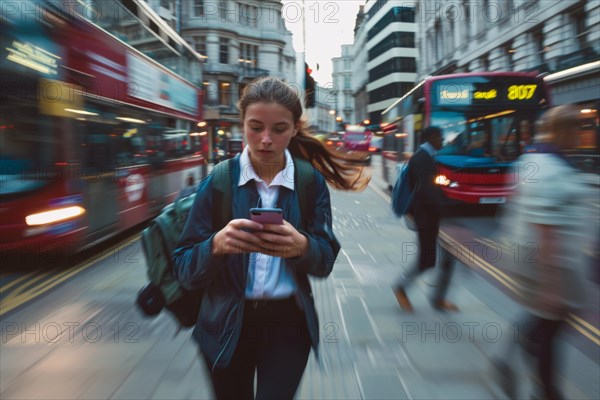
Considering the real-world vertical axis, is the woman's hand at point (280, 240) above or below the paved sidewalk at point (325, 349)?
above

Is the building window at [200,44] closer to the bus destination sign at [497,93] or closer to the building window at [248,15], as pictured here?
the building window at [248,15]

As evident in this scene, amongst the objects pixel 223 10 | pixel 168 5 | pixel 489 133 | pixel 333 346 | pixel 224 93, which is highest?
pixel 223 10

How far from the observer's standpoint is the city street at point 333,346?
3033 mm

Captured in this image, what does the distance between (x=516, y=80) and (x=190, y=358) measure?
29.2 feet

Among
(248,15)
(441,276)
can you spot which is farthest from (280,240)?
(248,15)

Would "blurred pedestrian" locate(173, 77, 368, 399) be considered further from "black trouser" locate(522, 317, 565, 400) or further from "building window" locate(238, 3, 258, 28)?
"building window" locate(238, 3, 258, 28)

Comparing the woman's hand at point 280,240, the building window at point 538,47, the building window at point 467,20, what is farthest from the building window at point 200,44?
the woman's hand at point 280,240

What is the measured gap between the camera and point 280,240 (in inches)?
56.1

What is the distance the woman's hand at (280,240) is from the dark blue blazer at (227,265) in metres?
0.09

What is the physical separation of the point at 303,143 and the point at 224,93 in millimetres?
39600

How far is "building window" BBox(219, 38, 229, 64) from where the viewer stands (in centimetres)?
4112

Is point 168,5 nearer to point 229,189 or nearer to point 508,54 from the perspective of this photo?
point 508,54

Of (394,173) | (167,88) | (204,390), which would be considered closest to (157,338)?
(204,390)

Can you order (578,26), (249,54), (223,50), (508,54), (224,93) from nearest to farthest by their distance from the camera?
1. (578,26)
2. (508,54)
3. (224,93)
4. (223,50)
5. (249,54)
